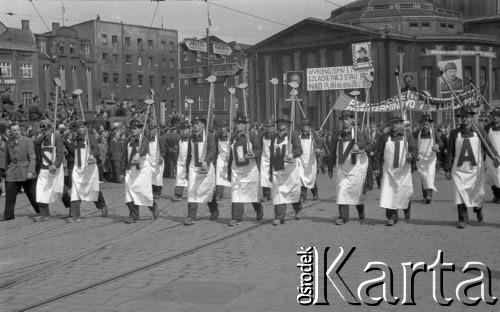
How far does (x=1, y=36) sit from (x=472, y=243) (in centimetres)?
5141

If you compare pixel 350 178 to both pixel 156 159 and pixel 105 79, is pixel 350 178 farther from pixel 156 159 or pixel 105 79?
pixel 105 79

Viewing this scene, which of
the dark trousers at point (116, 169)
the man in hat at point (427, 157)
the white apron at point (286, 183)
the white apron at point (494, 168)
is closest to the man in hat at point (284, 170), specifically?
the white apron at point (286, 183)

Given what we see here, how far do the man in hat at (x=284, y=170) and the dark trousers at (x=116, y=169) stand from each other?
11.8 metres

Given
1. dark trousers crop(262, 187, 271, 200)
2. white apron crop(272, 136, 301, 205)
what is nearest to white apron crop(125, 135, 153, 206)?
white apron crop(272, 136, 301, 205)

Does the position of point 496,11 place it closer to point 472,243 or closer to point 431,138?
point 431,138

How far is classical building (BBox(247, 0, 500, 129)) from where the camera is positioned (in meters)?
59.0

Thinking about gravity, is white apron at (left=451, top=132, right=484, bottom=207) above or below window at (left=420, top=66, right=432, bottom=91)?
below

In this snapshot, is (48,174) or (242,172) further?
(48,174)

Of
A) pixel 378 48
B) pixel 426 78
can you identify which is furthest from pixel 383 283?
pixel 426 78

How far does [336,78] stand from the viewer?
110ft

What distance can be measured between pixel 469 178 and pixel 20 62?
172 feet

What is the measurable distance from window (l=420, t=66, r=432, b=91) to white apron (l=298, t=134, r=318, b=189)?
4657cm

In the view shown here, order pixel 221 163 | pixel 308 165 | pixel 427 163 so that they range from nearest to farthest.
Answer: pixel 221 163 → pixel 427 163 → pixel 308 165

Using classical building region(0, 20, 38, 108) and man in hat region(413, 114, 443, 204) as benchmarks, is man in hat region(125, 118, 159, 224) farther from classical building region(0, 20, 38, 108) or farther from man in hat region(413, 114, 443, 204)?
classical building region(0, 20, 38, 108)
